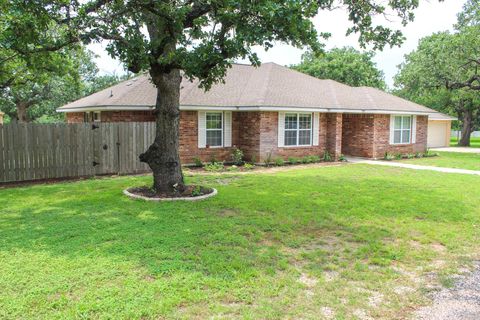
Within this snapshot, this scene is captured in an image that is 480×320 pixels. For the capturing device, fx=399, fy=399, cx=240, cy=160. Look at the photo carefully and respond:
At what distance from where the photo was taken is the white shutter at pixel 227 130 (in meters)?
17.6

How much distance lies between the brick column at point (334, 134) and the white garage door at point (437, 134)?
1649cm

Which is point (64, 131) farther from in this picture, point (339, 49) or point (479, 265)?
point (339, 49)

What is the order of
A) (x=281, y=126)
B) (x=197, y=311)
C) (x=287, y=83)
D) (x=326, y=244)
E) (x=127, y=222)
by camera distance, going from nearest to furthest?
1. (x=197, y=311)
2. (x=326, y=244)
3. (x=127, y=222)
4. (x=281, y=126)
5. (x=287, y=83)

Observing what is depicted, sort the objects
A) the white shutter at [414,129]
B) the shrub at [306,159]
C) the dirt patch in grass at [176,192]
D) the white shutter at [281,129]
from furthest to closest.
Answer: the white shutter at [414,129] → the shrub at [306,159] → the white shutter at [281,129] → the dirt patch in grass at [176,192]

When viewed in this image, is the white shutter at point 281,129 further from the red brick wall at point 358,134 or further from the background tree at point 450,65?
the background tree at point 450,65

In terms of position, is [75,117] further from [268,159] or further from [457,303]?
[457,303]

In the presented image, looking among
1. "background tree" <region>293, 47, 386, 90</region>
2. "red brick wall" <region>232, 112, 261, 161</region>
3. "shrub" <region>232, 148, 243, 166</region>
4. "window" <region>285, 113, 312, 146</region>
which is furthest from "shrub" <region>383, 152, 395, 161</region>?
"background tree" <region>293, 47, 386, 90</region>

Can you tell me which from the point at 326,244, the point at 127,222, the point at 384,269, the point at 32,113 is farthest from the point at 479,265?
the point at 32,113

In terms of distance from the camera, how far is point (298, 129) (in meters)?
18.7

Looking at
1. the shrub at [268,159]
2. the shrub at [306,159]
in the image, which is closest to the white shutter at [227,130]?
the shrub at [268,159]

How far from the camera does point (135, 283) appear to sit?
4.71 m

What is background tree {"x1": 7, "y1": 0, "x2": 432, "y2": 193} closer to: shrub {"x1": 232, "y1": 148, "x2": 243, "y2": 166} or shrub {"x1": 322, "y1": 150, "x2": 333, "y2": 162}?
shrub {"x1": 232, "y1": 148, "x2": 243, "y2": 166}

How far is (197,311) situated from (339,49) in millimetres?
43714

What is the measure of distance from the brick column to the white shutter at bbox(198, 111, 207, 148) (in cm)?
655
